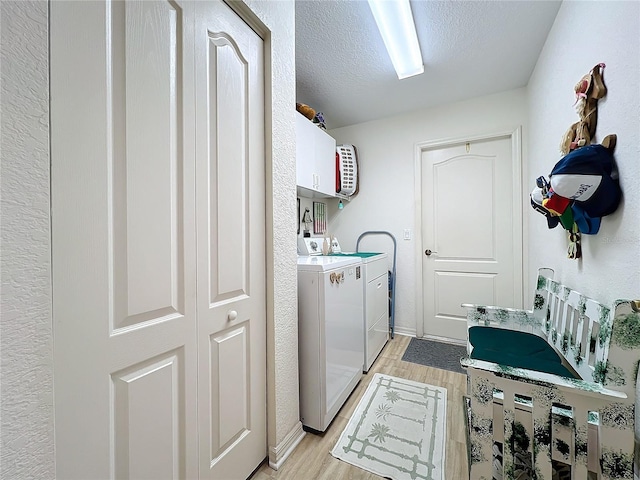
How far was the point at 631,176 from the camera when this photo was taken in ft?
3.09

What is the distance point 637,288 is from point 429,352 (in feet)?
5.97

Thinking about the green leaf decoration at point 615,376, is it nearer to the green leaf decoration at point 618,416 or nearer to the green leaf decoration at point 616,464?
the green leaf decoration at point 618,416

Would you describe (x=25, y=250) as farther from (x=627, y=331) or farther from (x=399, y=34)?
(x=399, y=34)

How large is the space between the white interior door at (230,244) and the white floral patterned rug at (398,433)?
0.50 m

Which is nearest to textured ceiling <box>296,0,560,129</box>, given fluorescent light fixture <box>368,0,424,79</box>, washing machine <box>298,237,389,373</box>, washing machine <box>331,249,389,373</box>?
fluorescent light fixture <box>368,0,424,79</box>

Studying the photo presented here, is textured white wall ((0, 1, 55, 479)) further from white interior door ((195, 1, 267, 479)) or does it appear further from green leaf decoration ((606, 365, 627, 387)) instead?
green leaf decoration ((606, 365, 627, 387))

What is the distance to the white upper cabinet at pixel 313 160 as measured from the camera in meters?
2.15

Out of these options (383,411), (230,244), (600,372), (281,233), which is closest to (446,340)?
(383,411)

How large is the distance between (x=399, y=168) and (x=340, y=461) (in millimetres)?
2603

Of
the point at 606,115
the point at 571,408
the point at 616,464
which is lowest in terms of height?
the point at 616,464

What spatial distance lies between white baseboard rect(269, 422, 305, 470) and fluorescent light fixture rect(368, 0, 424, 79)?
7.82 feet

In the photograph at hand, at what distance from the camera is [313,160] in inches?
92.9

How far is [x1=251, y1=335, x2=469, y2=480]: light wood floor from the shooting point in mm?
1215

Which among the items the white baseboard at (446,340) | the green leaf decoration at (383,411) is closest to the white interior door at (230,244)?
the green leaf decoration at (383,411)
